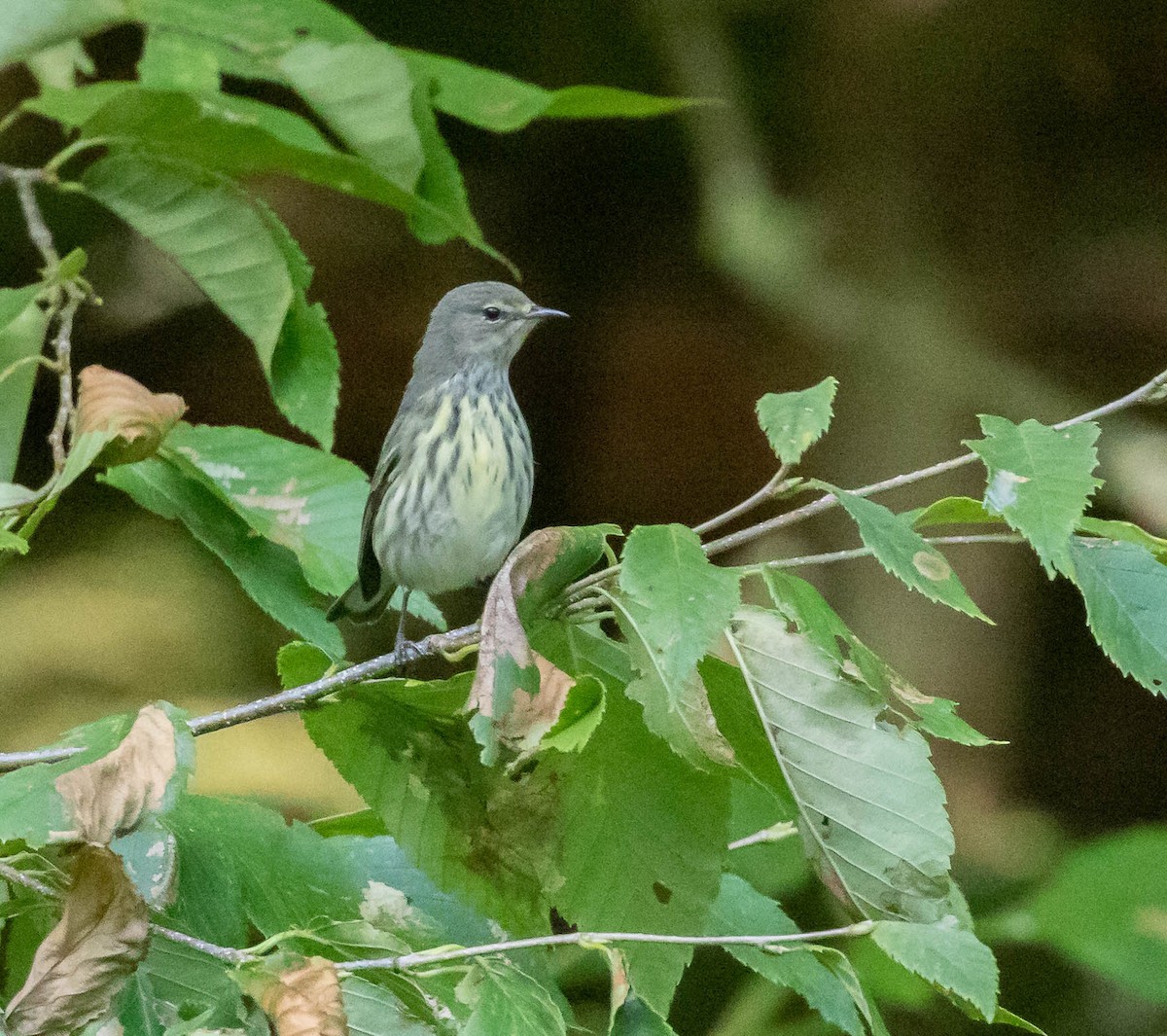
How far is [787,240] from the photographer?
4324mm

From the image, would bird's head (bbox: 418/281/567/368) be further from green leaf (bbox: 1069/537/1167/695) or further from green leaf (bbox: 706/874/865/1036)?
green leaf (bbox: 1069/537/1167/695)

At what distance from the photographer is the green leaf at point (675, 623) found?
96 cm

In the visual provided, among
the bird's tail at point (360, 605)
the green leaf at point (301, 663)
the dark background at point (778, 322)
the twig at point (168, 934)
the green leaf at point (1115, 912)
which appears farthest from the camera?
the dark background at point (778, 322)

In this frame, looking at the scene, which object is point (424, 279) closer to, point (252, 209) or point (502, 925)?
point (252, 209)

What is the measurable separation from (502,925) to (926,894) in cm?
40

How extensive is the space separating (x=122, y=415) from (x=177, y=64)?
0.73m

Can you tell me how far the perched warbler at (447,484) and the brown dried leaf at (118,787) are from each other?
4.24 feet

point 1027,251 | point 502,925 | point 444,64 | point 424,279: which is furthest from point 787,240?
point 502,925

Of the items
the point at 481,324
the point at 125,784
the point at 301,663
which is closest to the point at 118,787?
the point at 125,784

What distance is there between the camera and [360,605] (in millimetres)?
2492

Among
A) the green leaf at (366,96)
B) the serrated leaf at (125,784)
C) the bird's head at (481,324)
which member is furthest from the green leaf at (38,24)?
the bird's head at (481,324)

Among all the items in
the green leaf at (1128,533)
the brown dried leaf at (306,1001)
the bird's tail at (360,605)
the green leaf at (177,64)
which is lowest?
the bird's tail at (360,605)

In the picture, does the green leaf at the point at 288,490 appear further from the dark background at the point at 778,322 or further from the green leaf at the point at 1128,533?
the dark background at the point at 778,322

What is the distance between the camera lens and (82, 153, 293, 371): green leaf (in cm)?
167
